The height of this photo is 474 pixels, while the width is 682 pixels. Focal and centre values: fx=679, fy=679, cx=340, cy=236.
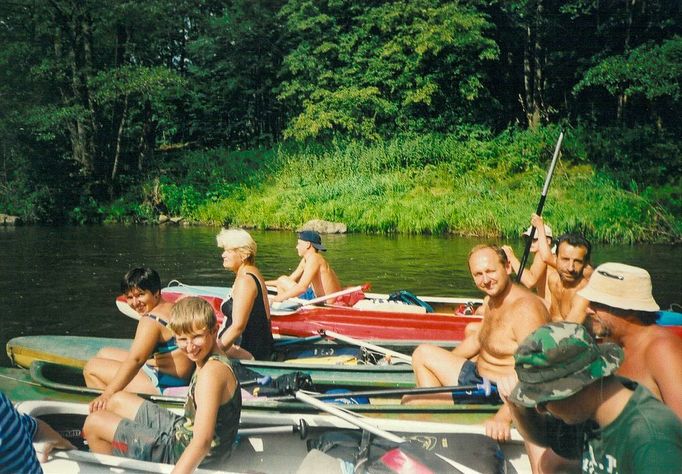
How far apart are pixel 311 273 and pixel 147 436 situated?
395 cm

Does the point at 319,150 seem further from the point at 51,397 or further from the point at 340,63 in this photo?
the point at 51,397

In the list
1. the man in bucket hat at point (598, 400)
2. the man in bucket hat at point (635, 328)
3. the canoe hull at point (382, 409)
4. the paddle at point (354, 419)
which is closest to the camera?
the man in bucket hat at point (598, 400)

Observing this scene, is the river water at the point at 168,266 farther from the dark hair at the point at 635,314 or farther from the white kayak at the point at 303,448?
the dark hair at the point at 635,314

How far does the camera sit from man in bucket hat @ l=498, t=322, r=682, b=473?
1633 millimetres

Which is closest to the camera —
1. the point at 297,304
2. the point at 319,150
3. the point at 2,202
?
the point at 297,304

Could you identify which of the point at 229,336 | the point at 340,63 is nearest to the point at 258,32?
the point at 340,63

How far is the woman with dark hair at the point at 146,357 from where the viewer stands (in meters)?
3.85

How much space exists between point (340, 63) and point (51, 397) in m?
23.7

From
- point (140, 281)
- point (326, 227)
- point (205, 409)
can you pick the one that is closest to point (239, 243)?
point (140, 281)

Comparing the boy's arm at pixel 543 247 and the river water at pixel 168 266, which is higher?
the boy's arm at pixel 543 247

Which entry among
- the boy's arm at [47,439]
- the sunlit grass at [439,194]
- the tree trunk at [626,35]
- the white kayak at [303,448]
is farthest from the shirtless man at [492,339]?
the tree trunk at [626,35]

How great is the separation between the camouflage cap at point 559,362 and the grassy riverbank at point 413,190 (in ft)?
46.8

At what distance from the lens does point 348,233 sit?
18875 mm

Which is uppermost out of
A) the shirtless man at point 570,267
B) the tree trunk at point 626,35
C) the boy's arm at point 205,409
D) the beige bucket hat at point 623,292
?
the tree trunk at point 626,35
